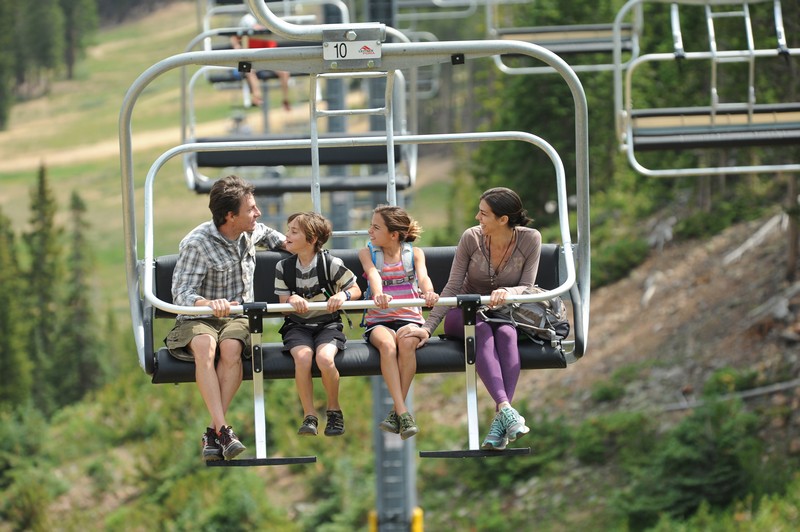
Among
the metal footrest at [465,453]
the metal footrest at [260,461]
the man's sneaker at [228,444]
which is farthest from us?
the man's sneaker at [228,444]

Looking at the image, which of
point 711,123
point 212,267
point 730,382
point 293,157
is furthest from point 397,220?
point 730,382

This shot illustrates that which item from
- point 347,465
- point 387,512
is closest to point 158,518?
point 347,465

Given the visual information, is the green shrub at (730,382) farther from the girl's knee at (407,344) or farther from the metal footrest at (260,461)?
the metal footrest at (260,461)

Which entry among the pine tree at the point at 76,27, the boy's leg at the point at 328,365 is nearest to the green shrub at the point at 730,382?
the boy's leg at the point at 328,365

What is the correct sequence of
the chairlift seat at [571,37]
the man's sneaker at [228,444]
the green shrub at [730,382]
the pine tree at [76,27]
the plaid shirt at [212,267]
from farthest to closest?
the pine tree at [76,27] < the green shrub at [730,382] < the chairlift seat at [571,37] < the plaid shirt at [212,267] < the man's sneaker at [228,444]

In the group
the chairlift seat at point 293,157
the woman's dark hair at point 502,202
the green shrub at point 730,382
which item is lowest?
the green shrub at point 730,382

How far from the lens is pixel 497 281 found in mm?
4953

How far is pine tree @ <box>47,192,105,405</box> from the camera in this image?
3106 cm

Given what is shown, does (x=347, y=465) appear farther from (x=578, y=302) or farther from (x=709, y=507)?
(x=578, y=302)

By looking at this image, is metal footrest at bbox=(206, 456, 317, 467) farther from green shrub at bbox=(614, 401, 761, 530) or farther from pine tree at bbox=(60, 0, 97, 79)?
pine tree at bbox=(60, 0, 97, 79)

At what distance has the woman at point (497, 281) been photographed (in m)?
4.72

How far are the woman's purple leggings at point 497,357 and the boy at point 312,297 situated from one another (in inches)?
17.0

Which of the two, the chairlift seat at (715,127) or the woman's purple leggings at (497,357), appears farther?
the chairlift seat at (715,127)

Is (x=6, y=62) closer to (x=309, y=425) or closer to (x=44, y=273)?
(x=44, y=273)
